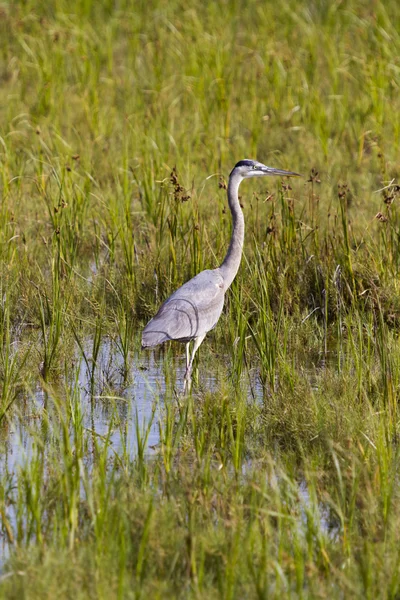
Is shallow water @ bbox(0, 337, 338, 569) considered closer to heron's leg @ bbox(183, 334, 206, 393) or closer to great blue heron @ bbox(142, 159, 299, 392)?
heron's leg @ bbox(183, 334, 206, 393)

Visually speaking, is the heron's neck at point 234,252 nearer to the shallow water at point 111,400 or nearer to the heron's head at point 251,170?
the heron's head at point 251,170

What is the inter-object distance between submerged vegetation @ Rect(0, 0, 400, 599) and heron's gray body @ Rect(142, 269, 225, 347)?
147mm

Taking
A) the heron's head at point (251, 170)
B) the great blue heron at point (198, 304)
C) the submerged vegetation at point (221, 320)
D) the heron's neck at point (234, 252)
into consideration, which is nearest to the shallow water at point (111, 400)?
the submerged vegetation at point (221, 320)

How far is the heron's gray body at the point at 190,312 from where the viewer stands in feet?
19.1

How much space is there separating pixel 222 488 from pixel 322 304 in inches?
110

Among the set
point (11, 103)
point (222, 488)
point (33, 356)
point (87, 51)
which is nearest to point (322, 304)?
point (33, 356)

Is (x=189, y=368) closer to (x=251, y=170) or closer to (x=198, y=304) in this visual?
A: (x=198, y=304)

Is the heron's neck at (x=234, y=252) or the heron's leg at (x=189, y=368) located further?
the heron's neck at (x=234, y=252)

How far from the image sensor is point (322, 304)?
6648mm

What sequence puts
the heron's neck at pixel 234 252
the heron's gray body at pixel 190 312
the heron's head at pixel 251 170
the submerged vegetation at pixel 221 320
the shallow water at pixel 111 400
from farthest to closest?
the heron's head at pixel 251 170
the heron's neck at pixel 234 252
the heron's gray body at pixel 190 312
the shallow water at pixel 111 400
the submerged vegetation at pixel 221 320

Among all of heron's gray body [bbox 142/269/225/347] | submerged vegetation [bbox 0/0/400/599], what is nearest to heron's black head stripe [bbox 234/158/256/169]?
submerged vegetation [bbox 0/0/400/599]

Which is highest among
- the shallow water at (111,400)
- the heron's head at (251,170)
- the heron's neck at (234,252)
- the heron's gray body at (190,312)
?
the heron's head at (251,170)

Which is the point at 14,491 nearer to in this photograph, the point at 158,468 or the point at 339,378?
the point at 158,468

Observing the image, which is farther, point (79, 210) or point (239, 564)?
point (79, 210)
